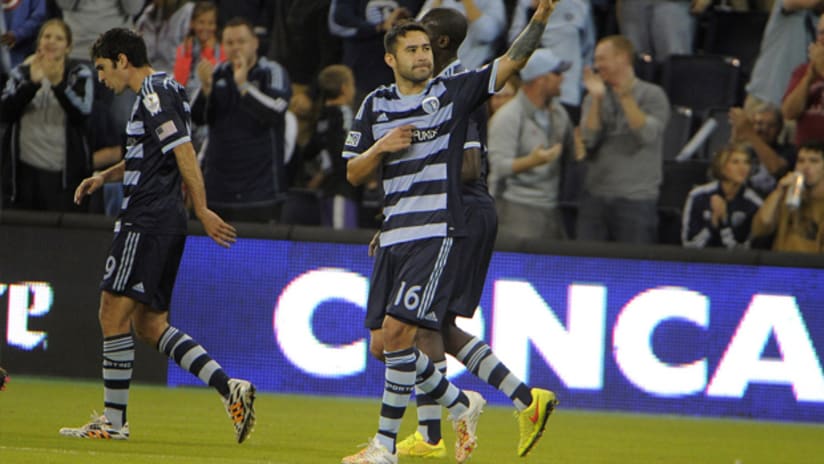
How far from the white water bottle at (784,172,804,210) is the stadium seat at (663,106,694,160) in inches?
86.1

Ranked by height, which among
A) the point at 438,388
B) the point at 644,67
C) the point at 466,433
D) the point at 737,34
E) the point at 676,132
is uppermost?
the point at 737,34

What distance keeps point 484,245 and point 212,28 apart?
5933mm

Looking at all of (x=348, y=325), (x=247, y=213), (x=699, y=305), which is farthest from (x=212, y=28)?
(x=699, y=305)

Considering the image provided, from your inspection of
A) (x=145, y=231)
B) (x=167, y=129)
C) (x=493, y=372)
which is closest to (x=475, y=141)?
(x=493, y=372)

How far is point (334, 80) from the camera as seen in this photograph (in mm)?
12562

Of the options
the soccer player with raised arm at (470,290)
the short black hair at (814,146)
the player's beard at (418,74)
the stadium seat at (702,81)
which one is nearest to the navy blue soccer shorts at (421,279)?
the soccer player with raised arm at (470,290)

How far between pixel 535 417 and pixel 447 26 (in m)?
2.10

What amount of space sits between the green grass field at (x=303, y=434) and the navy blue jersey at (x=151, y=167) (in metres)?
1.20

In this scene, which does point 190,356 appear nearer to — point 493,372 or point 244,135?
point 493,372

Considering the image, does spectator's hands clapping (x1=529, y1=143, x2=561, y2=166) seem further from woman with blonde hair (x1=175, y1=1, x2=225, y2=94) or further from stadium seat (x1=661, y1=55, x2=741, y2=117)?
woman with blonde hair (x1=175, y1=1, x2=225, y2=94)

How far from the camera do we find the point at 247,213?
12.1 m

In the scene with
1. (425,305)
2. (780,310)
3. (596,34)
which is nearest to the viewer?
(425,305)

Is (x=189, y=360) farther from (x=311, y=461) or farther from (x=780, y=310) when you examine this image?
(x=780, y=310)

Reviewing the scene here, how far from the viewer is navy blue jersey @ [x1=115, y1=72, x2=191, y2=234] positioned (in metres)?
7.80
